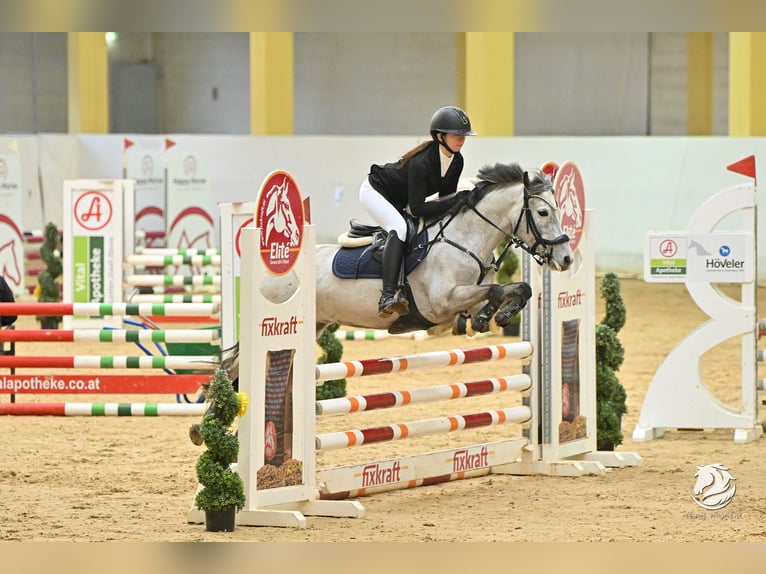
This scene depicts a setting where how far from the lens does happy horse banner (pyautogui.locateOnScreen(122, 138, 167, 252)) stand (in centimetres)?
1431

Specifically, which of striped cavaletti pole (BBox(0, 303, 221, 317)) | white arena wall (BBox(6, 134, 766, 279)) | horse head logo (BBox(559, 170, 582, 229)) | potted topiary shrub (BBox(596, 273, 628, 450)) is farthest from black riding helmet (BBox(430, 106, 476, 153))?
white arena wall (BBox(6, 134, 766, 279))

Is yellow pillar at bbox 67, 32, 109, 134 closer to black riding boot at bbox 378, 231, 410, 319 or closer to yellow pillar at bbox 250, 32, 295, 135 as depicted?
yellow pillar at bbox 250, 32, 295, 135

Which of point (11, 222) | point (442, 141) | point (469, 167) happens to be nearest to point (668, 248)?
point (442, 141)

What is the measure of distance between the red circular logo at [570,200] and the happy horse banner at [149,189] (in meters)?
9.02

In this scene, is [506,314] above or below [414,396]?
above

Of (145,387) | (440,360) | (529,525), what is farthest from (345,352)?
(529,525)

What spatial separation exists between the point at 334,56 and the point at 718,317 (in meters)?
14.1

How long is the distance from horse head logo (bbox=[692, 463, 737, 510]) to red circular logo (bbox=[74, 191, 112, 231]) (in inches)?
255

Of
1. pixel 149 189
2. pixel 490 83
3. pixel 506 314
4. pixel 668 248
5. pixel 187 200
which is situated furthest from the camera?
pixel 490 83

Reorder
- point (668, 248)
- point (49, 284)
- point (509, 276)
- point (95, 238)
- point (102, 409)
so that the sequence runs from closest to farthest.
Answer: point (102, 409), point (668, 248), point (95, 238), point (49, 284), point (509, 276)

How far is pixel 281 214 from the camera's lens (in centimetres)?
437

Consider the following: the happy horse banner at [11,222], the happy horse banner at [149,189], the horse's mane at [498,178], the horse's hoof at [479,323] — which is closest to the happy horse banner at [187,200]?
the happy horse banner at [149,189]

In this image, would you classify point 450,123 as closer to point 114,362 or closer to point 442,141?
point 442,141

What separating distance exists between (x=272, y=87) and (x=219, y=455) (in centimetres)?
1417
